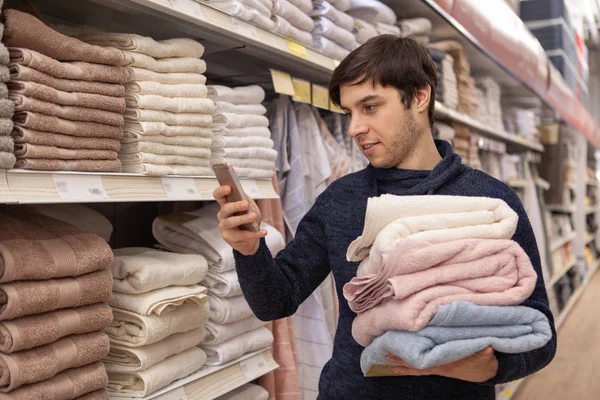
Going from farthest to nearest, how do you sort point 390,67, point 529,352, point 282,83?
point 282,83 → point 390,67 → point 529,352

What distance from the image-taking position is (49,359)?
3.62 ft

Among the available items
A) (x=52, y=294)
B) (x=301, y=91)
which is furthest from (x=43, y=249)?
(x=301, y=91)

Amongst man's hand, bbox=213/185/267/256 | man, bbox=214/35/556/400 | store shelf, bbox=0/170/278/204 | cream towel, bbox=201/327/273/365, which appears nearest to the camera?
store shelf, bbox=0/170/278/204

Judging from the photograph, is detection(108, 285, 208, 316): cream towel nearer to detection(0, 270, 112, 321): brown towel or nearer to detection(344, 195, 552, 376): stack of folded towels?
detection(0, 270, 112, 321): brown towel

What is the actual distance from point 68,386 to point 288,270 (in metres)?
0.53

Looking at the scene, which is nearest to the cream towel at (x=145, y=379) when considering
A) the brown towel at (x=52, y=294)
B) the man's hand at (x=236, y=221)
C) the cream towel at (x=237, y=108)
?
the brown towel at (x=52, y=294)

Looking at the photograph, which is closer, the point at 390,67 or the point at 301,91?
the point at 390,67

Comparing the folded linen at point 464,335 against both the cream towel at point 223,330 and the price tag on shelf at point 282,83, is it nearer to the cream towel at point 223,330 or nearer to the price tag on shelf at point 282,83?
the cream towel at point 223,330

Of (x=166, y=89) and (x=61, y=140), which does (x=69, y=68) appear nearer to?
(x=61, y=140)

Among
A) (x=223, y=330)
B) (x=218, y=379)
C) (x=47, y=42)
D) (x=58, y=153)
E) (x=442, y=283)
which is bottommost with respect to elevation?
(x=218, y=379)

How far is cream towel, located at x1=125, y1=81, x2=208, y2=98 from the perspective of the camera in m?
1.38

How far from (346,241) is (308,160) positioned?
2.91ft

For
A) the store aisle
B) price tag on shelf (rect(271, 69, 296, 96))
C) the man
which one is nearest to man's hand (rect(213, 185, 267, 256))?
the man

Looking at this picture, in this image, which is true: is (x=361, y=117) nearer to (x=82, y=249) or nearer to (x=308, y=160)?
(x=82, y=249)
